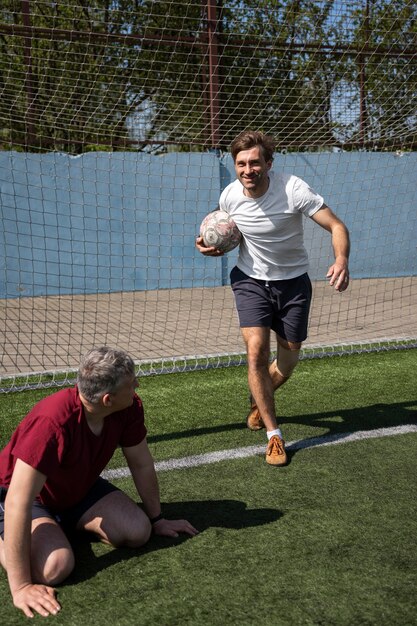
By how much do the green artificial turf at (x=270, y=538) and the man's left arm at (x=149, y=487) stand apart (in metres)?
0.06

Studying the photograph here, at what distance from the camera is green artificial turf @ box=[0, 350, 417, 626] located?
2.75 m

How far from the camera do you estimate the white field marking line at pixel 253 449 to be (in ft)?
14.4

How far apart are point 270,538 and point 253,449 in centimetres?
134

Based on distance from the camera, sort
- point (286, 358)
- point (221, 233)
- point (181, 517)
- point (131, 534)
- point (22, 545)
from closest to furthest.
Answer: point (22, 545), point (131, 534), point (181, 517), point (221, 233), point (286, 358)

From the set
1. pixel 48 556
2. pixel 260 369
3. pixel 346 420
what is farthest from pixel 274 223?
pixel 48 556

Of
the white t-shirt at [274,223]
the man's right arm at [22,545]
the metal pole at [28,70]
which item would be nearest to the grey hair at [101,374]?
the man's right arm at [22,545]

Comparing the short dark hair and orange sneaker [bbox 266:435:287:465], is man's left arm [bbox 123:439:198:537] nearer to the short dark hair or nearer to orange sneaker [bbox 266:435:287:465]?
Result: orange sneaker [bbox 266:435:287:465]

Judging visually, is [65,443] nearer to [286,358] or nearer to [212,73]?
[286,358]

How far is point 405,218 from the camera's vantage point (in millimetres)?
13703

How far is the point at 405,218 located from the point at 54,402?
11.7 m

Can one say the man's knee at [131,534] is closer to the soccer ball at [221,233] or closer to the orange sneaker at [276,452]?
the orange sneaker at [276,452]

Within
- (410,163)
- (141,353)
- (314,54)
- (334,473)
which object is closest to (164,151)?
(314,54)

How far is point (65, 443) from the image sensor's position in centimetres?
297

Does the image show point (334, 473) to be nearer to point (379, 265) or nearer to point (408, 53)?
point (408, 53)
